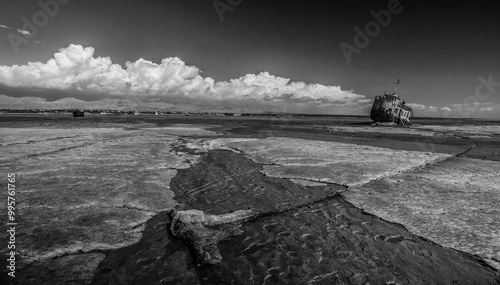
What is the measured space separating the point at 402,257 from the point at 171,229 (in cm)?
261

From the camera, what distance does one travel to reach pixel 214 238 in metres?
2.98

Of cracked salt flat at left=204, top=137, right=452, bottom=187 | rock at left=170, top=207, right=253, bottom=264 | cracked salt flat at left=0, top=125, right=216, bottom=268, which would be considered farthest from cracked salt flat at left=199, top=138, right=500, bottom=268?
cracked salt flat at left=0, top=125, right=216, bottom=268

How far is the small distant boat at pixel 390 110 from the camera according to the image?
4219 cm

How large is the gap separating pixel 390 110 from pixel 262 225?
149 feet

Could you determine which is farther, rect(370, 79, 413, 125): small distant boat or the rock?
rect(370, 79, 413, 125): small distant boat

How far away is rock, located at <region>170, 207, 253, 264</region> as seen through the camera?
2685 millimetres

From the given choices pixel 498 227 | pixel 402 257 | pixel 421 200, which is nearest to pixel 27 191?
pixel 402 257

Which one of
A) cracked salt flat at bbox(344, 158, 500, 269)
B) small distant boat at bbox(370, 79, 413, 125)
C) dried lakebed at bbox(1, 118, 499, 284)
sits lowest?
dried lakebed at bbox(1, 118, 499, 284)

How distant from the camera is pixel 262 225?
3.46 metres

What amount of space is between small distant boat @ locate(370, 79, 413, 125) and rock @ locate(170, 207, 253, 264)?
45.1 metres

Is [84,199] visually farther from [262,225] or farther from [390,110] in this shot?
[390,110]

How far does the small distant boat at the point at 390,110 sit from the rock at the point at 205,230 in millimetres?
45084

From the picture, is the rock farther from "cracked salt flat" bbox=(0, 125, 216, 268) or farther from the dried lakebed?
"cracked salt flat" bbox=(0, 125, 216, 268)

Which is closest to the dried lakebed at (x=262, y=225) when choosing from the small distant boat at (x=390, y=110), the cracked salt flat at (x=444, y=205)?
the cracked salt flat at (x=444, y=205)
